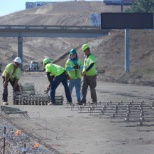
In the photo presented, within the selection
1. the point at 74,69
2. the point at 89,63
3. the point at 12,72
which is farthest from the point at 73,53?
the point at 12,72

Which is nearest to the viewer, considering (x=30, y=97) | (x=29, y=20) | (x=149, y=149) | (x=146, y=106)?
(x=149, y=149)

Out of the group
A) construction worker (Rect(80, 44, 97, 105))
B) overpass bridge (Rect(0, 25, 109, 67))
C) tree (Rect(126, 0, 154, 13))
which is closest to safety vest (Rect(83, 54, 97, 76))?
construction worker (Rect(80, 44, 97, 105))

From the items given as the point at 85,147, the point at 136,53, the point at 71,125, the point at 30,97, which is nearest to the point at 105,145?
the point at 85,147

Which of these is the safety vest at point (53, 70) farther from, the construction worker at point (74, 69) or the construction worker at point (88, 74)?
the construction worker at point (88, 74)

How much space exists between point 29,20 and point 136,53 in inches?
4767

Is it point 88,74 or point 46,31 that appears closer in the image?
point 88,74

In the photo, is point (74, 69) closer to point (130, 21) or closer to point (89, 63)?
point (89, 63)

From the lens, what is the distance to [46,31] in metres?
98.3

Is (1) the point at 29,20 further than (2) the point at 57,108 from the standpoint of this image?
Yes

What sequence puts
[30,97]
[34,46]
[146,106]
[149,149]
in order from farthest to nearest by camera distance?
1. [34,46]
2. [30,97]
3. [146,106]
4. [149,149]

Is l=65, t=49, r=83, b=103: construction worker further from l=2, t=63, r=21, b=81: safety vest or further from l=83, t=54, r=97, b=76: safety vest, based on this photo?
l=2, t=63, r=21, b=81: safety vest

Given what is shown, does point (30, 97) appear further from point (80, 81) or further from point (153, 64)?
point (153, 64)

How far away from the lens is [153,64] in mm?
68250

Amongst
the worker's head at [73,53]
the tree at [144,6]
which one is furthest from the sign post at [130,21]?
the tree at [144,6]
